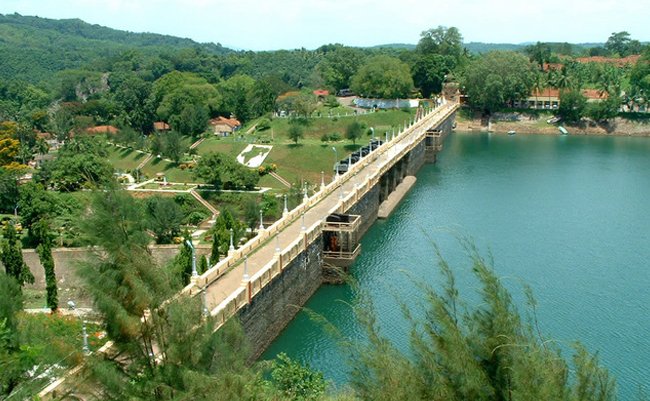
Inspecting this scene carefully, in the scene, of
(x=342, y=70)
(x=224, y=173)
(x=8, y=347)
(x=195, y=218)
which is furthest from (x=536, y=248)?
(x=342, y=70)

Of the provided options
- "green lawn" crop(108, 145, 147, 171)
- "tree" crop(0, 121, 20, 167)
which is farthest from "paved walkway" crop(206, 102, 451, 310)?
"tree" crop(0, 121, 20, 167)

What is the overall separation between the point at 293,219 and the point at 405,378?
29.6 meters

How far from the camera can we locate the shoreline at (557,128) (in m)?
93.2

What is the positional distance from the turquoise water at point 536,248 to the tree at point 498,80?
61.7 feet

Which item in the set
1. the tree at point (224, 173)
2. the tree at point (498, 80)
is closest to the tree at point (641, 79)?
the tree at point (498, 80)

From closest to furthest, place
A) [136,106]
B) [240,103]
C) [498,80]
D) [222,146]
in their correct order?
[222,146] → [240,103] → [136,106] → [498,80]

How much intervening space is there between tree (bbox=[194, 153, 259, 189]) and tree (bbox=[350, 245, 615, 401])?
139 ft

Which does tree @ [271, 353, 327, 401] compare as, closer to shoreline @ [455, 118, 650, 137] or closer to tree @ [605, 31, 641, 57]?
shoreline @ [455, 118, 650, 137]

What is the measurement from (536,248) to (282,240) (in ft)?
55.0

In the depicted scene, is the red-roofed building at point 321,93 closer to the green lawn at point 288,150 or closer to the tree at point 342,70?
the tree at point 342,70

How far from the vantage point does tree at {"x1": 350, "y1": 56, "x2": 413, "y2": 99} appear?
303ft

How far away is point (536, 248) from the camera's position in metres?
43.8

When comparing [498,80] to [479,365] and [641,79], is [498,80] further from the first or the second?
[479,365]

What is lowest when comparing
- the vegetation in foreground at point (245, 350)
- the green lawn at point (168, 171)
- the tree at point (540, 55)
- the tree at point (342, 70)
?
the green lawn at point (168, 171)
